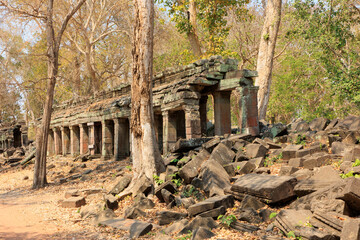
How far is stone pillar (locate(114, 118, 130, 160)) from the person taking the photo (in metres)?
15.6

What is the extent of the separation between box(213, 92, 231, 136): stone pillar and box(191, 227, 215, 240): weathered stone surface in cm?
757

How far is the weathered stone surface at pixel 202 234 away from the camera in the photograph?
4383 mm

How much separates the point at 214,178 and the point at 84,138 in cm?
1455

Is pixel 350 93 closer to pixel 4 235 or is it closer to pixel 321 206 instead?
pixel 321 206

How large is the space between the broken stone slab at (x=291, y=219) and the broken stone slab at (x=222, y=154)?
3.26 m

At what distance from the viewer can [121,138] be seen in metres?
15.8

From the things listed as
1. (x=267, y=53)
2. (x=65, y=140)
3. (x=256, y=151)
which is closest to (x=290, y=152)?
(x=256, y=151)

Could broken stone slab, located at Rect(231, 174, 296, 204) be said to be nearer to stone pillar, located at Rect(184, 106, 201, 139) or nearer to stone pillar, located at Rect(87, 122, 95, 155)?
stone pillar, located at Rect(184, 106, 201, 139)

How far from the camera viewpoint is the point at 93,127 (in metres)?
18.0

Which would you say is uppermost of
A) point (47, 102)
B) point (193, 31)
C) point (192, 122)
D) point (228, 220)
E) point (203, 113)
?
point (193, 31)

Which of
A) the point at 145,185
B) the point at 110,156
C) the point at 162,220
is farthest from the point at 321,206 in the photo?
the point at 110,156

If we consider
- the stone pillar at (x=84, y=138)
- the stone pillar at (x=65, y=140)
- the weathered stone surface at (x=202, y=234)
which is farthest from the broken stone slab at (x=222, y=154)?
the stone pillar at (x=65, y=140)

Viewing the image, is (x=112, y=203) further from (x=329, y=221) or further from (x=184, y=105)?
(x=184, y=105)

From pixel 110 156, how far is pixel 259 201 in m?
12.6
